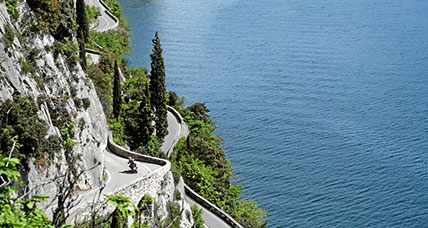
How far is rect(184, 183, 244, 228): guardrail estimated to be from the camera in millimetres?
32562

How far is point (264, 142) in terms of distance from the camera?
46.4 metres

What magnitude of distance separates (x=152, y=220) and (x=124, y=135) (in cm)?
1106

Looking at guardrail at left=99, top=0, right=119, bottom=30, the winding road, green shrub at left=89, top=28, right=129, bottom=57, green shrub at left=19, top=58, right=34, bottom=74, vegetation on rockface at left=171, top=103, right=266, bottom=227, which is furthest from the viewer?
guardrail at left=99, top=0, right=119, bottom=30

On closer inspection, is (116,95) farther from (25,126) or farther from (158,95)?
(25,126)

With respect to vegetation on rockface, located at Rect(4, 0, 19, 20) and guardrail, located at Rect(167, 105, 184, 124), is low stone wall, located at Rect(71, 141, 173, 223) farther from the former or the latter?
guardrail, located at Rect(167, 105, 184, 124)

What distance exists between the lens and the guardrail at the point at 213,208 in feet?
107

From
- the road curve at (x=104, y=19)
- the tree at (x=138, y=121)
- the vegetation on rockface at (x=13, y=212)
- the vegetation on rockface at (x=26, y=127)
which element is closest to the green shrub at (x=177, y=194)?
the tree at (x=138, y=121)

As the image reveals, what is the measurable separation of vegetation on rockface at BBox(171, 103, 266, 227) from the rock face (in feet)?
30.5

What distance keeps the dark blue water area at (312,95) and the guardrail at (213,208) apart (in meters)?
4.71

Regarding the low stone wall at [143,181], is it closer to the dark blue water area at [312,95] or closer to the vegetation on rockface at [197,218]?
the vegetation on rockface at [197,218]

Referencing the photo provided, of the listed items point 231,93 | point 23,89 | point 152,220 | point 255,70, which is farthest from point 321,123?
point 23,89

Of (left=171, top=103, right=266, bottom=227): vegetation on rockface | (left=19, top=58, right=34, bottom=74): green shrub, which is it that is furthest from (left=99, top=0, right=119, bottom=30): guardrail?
(left=19, top=58, right=34, bottom=74): green shrub

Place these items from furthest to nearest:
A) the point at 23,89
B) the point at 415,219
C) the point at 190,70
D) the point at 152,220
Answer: the point at 190,70 < the point at 415,219 < the point at 152,220 < the point at 23,89

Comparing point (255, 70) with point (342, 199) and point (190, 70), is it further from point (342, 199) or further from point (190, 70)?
point (342, 199)
